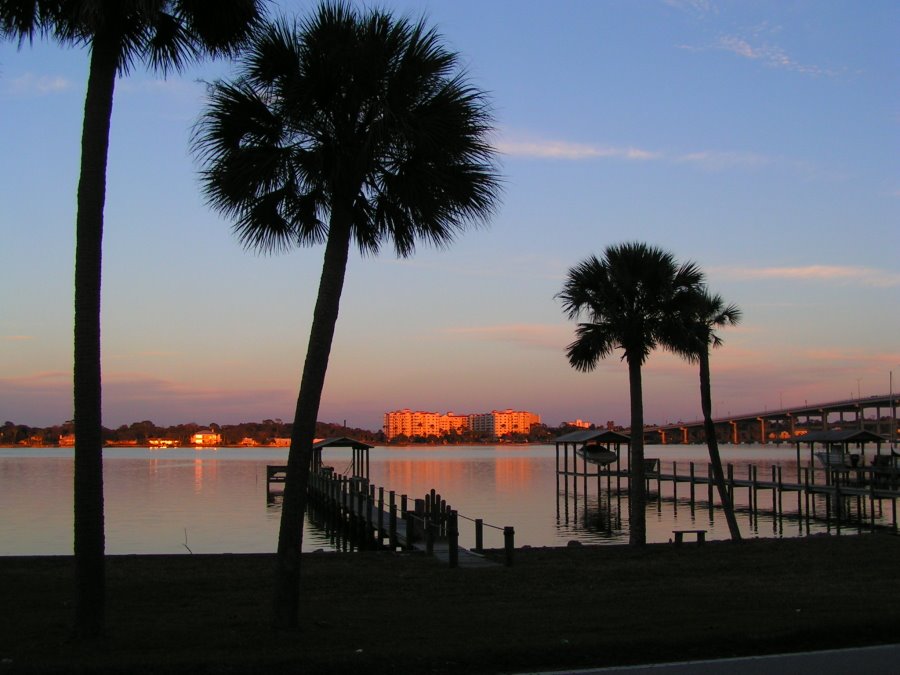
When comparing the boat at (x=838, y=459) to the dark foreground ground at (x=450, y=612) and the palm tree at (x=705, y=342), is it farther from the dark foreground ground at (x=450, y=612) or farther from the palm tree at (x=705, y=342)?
the dark foreground ground at (x=450, y=612)

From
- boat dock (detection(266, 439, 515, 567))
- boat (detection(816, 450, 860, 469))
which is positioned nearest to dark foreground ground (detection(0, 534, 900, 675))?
boat dock (detection(266, 439, 515, 567))

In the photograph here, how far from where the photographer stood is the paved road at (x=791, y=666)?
26.5ft

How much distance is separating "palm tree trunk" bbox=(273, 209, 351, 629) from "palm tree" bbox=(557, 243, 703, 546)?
1438 cm

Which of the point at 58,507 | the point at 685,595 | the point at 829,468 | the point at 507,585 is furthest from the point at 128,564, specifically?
the point at 829,468

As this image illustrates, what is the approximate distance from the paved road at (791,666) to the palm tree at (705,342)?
50.8ft

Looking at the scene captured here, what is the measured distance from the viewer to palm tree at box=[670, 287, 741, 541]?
24.2m

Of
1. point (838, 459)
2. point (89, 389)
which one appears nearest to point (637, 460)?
point (89, 389)

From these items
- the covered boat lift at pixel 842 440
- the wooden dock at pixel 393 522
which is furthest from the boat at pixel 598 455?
the wooden dock at pixel 393 522

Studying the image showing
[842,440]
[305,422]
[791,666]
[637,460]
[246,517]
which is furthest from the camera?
[842,440]

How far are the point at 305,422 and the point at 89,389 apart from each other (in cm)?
228

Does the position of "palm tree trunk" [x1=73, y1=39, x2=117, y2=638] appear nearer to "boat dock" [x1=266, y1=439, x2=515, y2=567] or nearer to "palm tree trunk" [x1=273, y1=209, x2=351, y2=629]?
"palm tree trunk" [x1=273, y1=209, x2=351, y2=629]

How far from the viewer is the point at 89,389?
9359 millimetres

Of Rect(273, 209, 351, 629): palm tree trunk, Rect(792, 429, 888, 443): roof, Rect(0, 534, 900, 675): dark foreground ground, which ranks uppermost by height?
Rect(273, 209, 351, 629): palm tree trunk

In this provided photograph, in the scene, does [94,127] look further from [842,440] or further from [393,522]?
[842,440]
